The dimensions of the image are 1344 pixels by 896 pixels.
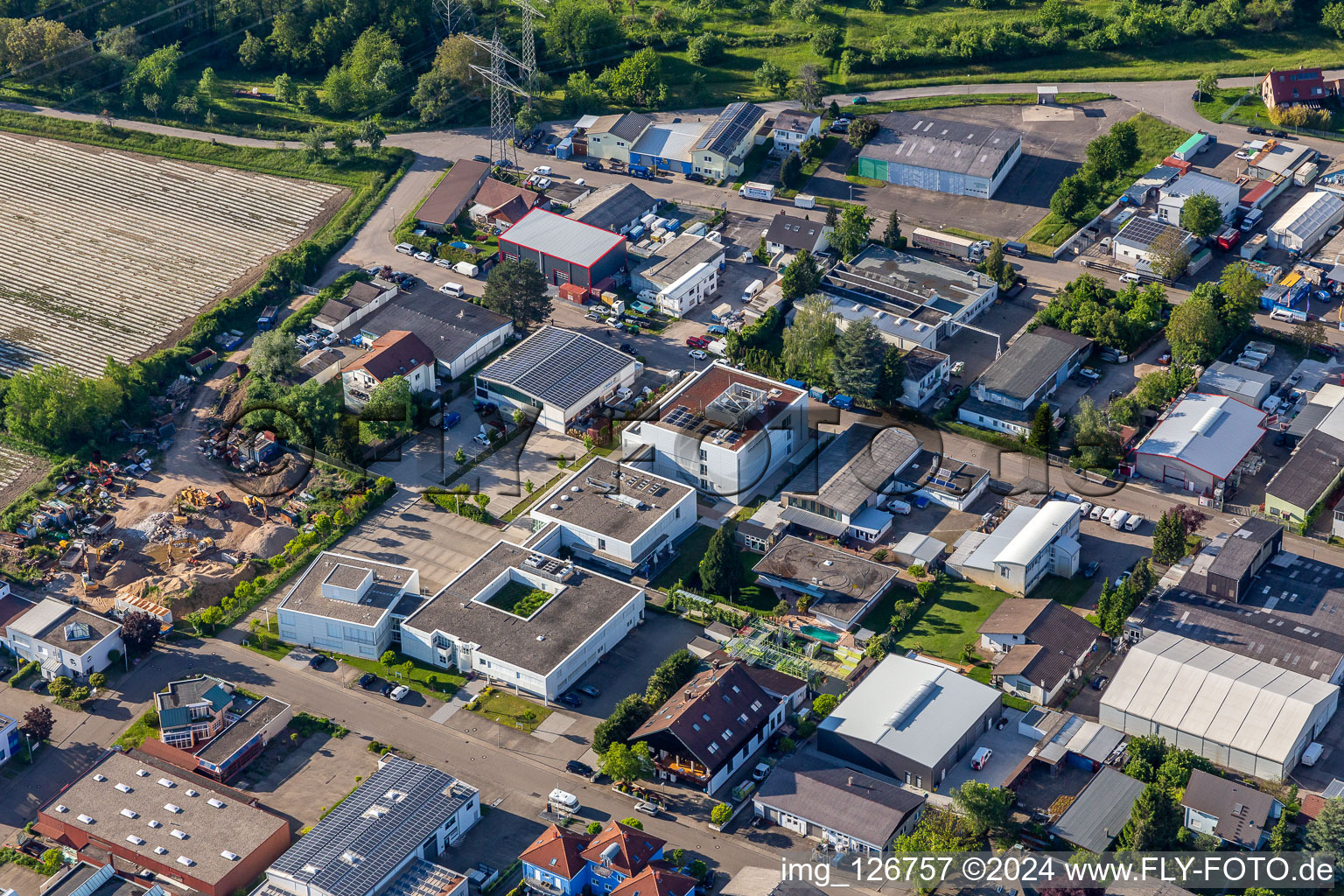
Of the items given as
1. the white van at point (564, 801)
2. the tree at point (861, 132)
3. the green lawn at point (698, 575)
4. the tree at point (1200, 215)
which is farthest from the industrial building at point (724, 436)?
the tree at point (861, 132)

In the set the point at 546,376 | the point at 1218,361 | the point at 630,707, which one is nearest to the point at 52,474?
the point at 546,376

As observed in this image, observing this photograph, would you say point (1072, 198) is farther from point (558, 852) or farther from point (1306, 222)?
point (558, 852)

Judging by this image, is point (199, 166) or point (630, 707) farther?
point (199, 166)

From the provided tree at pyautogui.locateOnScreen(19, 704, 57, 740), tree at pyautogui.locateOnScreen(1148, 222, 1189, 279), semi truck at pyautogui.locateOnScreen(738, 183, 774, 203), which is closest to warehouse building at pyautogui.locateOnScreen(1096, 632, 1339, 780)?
tree at pyautogui.locateOnScreen(1148, 222, 1189, 279)

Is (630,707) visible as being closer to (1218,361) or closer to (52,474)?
(52,474)

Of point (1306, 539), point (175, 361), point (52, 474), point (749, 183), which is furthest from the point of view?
point (749, 183)

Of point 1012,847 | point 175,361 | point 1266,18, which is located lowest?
point 1012,847

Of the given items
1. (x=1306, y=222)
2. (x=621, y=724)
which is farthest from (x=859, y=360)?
(x=1306, y=222)
